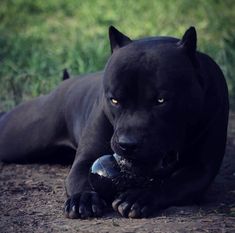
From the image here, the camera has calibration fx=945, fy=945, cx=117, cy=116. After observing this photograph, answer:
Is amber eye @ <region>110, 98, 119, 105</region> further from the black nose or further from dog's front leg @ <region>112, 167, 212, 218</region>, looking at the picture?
dog's front leg @ <region>112, 167, 212, 218</region>

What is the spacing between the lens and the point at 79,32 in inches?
408

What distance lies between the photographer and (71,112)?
21.3 ft

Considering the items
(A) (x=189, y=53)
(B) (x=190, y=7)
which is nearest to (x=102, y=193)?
(A) (x=189, y=53)

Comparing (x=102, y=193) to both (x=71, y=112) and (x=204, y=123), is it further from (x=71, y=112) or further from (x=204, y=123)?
(x=71, y=112)

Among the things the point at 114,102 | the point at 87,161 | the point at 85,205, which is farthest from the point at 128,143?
the point at 87,161

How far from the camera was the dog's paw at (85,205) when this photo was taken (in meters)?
5.04

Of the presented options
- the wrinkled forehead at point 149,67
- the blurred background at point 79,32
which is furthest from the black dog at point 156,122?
the blurred background at point 79,32

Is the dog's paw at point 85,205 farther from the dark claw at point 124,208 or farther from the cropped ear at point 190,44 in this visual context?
the cropped ear at point 190,44

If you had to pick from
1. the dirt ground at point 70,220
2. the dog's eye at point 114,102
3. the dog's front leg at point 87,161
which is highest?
the dog's eye at point 114,102

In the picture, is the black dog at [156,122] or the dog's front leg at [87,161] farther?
the dog's front leg at [87,161]

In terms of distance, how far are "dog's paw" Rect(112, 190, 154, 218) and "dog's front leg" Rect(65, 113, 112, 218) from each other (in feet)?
0.36

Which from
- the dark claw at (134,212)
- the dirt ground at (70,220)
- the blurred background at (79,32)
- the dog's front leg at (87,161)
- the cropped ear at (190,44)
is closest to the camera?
the dirt ground at (70,220)

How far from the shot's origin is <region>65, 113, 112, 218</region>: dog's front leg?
5.11 metres

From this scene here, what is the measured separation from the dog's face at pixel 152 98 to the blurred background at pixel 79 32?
280 centimetres
